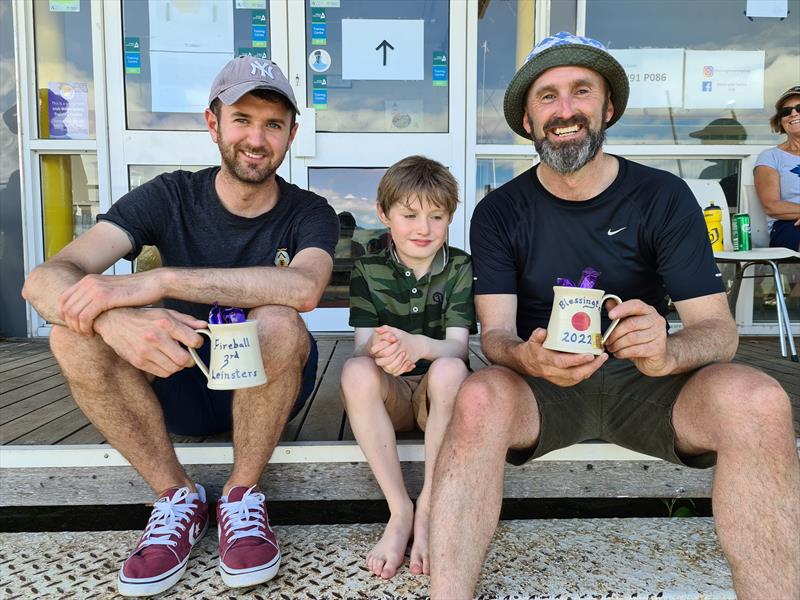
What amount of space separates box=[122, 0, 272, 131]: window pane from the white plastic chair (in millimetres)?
2764

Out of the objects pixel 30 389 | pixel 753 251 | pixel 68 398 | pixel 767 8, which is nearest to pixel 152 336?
pixel 68 398

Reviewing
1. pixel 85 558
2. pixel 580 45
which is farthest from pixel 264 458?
pixel 580 45

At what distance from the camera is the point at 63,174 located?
12.1ft

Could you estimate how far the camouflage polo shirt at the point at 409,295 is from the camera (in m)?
1.80

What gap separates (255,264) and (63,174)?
100 inches

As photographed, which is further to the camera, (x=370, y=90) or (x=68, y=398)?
(x=370, y=90)

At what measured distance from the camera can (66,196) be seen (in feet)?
12.1

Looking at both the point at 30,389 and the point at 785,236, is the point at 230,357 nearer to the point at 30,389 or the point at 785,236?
the point at 30,389

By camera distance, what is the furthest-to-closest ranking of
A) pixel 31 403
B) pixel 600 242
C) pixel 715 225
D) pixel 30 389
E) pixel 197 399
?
pixel 715 225
pixel 30 389
pixel 31 403
pixel 197 399
pixel 600 242

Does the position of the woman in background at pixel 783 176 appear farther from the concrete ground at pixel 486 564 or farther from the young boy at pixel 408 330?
the young boy at pixel 408 330

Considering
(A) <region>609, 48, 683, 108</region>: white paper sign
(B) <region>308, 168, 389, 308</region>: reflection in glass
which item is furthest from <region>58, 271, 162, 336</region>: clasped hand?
(A) <region>609, 48, 683, 108</region>: white paper sign

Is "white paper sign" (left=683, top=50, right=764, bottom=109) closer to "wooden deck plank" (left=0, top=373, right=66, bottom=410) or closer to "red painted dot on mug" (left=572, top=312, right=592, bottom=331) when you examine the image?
"red painted dot on mug" (left=572, top=312, right=592, bottom=331)

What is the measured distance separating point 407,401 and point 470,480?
0.48 metres

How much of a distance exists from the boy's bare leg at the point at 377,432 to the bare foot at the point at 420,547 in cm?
4
